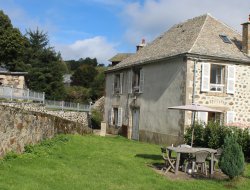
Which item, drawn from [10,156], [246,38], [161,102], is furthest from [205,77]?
[10,156]

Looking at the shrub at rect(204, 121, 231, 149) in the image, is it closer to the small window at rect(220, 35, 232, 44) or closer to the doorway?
the small window at rect(220, 35, 232, 44)

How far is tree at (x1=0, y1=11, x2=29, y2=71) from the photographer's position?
48.6 metres

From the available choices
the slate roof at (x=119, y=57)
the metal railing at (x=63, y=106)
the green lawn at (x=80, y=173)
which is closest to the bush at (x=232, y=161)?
the green lawn at (x=80, y=173)

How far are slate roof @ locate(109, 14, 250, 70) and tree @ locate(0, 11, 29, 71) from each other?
25.7 meters

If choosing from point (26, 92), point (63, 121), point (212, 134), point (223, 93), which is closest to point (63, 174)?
point (63, 121)

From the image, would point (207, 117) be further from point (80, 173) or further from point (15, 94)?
point (15, 94)

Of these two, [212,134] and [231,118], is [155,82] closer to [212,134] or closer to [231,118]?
[231,118]

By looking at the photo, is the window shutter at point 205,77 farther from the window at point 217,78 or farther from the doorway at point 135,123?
the doorway at point 135,123

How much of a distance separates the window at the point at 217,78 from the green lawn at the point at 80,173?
8341mm

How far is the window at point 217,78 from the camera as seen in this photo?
68.5ft

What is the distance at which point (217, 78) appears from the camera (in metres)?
22.1

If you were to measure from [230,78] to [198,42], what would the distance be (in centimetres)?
264

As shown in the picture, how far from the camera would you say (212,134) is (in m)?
16.7

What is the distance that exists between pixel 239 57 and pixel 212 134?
6.78 metres
